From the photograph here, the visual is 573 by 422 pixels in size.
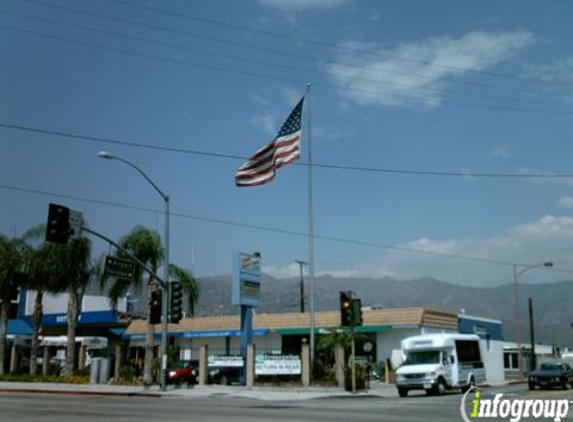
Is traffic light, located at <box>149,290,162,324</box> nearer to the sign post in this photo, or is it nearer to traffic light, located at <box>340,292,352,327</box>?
the sign post

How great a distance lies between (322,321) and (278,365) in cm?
1624

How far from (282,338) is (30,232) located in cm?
1966

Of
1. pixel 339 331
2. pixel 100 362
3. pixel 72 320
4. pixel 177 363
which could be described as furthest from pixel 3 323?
pixel 339 331

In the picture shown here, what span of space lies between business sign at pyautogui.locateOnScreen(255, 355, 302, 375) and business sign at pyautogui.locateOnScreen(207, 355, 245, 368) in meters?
1.61

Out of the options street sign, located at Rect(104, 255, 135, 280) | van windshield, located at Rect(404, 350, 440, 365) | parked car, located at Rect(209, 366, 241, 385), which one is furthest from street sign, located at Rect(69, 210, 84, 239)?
van windshield, located at Rect(404, 350, 440, 365)

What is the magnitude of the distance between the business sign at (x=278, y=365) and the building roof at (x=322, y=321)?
13.8 m

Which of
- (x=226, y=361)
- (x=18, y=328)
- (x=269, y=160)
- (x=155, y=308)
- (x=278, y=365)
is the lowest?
(x=278, y=365)

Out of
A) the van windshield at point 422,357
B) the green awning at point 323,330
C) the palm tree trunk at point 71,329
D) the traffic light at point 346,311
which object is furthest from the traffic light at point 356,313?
the palm tree trunk at point 71,329

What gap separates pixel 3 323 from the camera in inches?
1758

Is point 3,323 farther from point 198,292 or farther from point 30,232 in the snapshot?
point 198,292

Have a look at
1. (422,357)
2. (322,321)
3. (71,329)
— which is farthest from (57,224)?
(322,321)

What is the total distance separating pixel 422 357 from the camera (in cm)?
3259

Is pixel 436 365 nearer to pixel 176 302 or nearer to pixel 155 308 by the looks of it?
pixel 176 302

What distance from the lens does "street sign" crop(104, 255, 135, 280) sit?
1296 inches
